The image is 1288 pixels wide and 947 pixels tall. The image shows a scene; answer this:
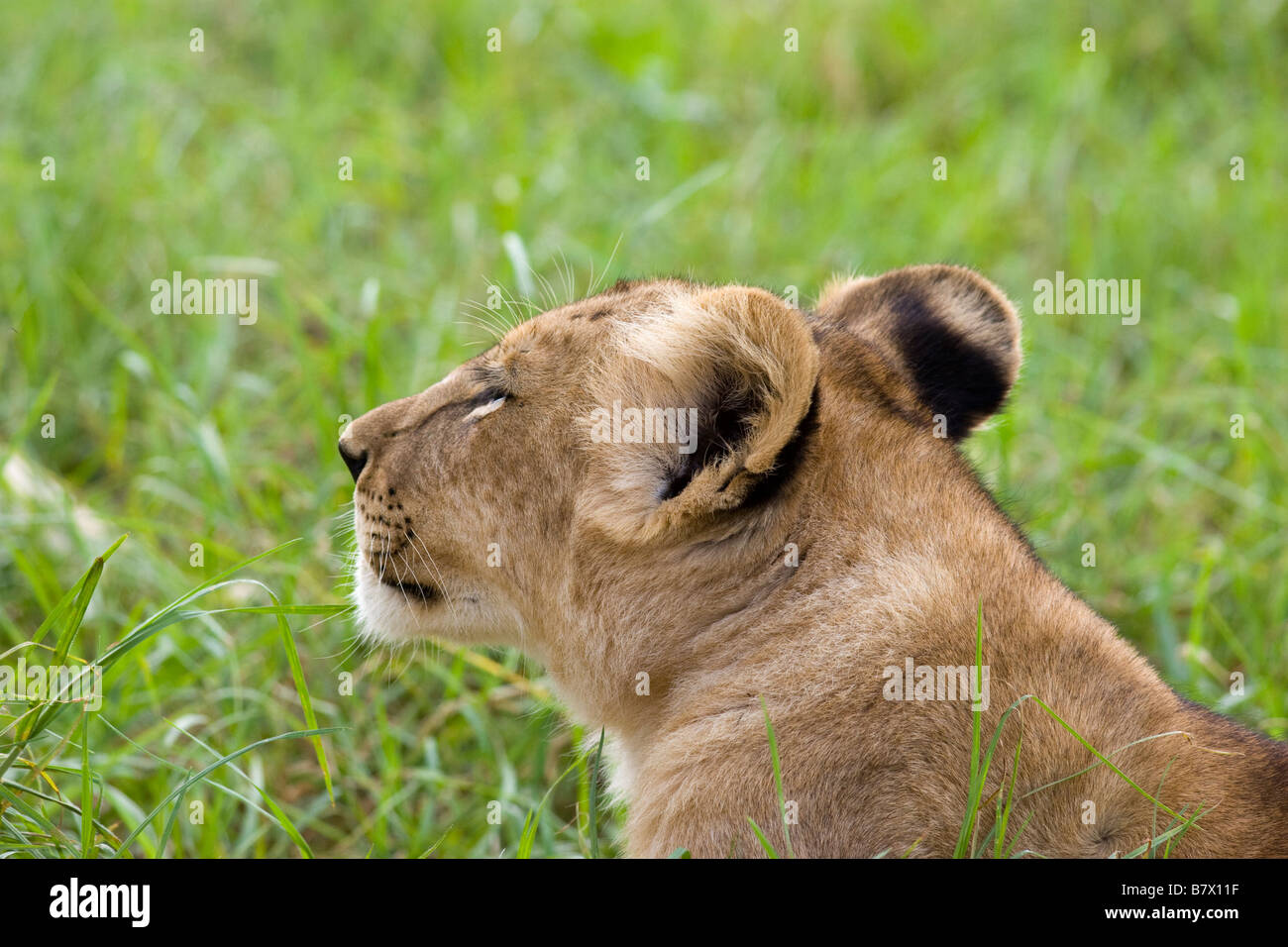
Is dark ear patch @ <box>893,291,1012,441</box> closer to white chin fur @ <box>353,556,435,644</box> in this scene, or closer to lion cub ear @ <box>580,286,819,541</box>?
lion cub ear @ <box>580,286,819,541</box>

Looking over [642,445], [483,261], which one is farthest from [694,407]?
[483,261]

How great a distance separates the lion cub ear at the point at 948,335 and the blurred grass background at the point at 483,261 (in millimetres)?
1747

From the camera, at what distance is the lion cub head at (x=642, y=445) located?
3.39 metres

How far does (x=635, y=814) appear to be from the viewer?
3.55 meters

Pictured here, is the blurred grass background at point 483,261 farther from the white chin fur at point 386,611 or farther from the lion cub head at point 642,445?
the lion cub head at point 642,445

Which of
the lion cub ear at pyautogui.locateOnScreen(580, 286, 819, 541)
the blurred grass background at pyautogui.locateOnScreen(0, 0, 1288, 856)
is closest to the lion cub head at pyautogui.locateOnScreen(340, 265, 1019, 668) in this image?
the lion cub ear at pyautogui.locateOnScreen(580, 286, 819, 541)

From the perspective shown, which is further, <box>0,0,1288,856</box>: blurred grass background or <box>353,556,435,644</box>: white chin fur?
<box>0,0,1288,856</box>: blurred grass background

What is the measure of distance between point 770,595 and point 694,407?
51cm

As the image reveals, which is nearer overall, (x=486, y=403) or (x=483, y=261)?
(x=486, y=403)

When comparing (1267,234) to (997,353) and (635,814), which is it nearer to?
(997,353)

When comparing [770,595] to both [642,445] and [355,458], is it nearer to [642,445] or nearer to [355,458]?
[642,445]

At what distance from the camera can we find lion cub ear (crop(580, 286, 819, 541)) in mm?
3277

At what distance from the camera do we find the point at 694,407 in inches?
137
